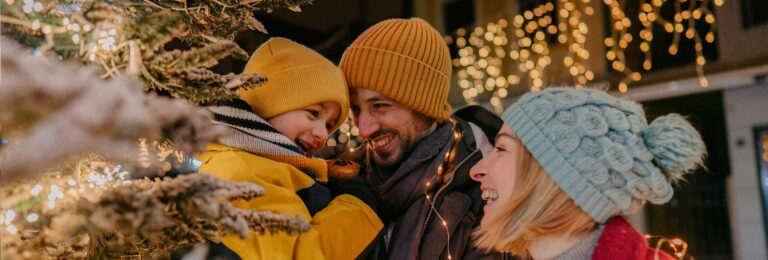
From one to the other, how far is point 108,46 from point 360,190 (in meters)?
1.07

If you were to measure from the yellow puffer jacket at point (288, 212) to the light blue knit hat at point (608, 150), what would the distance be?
20.4 inches

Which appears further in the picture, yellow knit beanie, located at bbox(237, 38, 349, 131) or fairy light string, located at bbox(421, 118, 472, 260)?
fairy light string, located at bbox(421, 118, 472, 260)

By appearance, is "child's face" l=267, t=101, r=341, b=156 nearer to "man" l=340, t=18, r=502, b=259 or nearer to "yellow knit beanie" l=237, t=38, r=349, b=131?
"yellow knit beanie" l=237, t=38, r=349, b=131

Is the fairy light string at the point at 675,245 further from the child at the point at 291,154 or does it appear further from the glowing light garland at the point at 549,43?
the glowing light garland at the point at 549,43

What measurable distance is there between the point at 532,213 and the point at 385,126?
883 mm

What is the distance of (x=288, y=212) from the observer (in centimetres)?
128

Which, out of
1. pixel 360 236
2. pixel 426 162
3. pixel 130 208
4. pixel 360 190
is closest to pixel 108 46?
pixel 130 208

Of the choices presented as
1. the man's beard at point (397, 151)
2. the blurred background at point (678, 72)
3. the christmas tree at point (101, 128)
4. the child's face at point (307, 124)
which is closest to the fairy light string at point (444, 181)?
the man's beard at point (397, 151)

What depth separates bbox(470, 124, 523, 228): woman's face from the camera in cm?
Answer: 150

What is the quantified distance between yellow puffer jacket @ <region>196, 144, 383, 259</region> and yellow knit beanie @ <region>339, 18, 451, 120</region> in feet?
2.35

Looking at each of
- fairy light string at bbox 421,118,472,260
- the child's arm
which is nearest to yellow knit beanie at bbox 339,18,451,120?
fairy light string at bbox 421,118,472,260

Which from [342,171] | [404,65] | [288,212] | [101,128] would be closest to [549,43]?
[404,65]

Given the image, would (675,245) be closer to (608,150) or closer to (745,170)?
(608,150)

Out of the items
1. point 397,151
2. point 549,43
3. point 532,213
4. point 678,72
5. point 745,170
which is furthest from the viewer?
point 549,43
